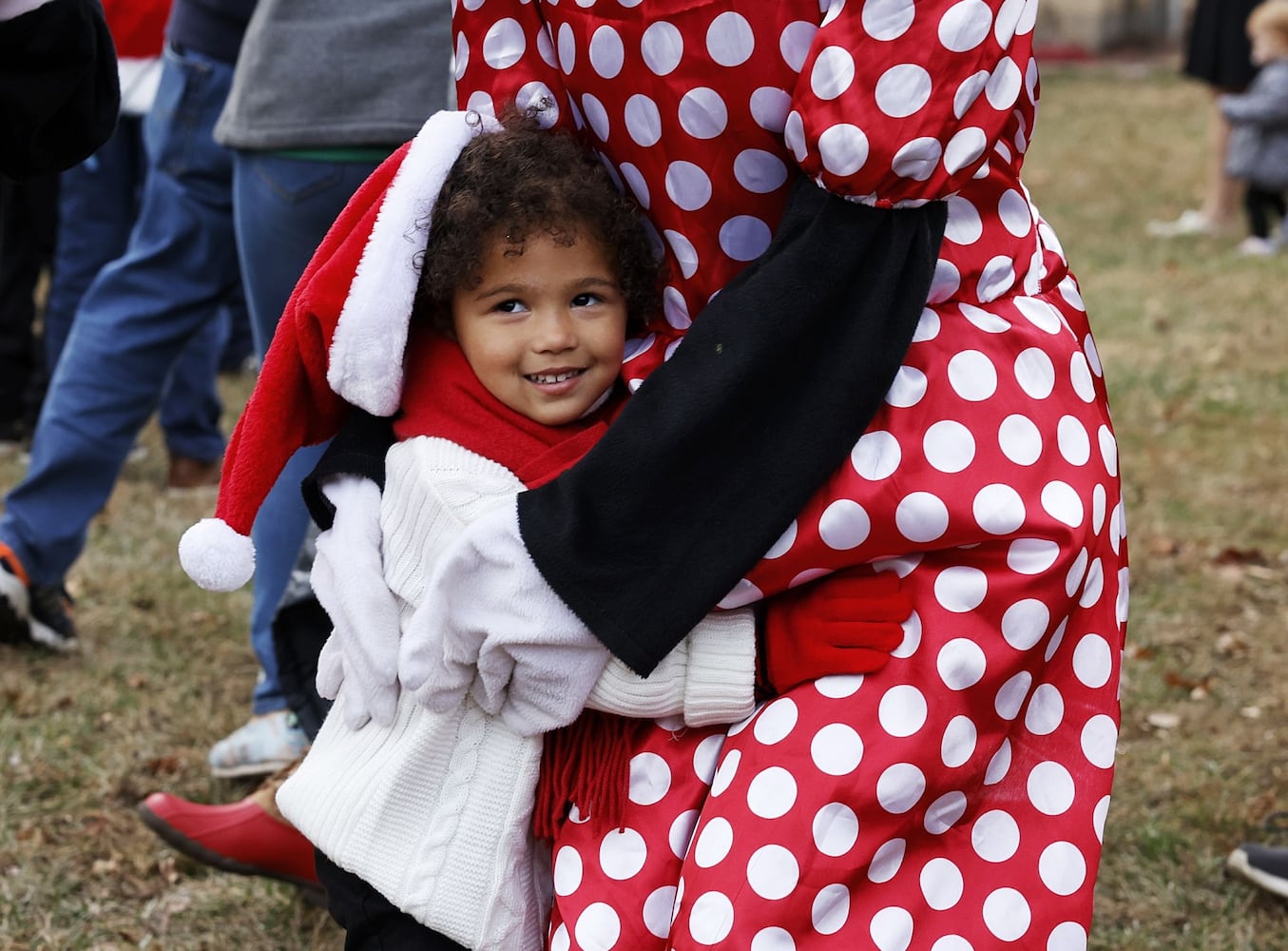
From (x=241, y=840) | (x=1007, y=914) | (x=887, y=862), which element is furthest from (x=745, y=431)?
(x=241, y=840)

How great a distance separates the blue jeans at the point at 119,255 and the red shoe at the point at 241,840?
2281 millimetres

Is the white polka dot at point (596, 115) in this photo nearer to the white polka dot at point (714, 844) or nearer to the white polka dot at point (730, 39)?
the white polka dot at point (730, 39)

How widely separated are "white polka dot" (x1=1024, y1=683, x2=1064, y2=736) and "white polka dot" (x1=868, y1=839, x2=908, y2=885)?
20 cm

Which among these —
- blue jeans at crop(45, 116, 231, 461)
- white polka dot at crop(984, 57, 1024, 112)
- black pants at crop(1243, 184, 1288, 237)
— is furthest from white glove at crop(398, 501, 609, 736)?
black pants at crop(1243, 184, 1288, 237)

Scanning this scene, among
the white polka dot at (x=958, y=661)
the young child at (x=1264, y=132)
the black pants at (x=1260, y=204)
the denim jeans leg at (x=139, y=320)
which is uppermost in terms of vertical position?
the white polka dot at (x=958, y=661)

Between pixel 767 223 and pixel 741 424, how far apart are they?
0.75 feet

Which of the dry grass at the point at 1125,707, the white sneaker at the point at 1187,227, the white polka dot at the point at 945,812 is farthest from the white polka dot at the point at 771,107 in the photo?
the white sneaker at the point at 1187,227

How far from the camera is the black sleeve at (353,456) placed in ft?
5.77

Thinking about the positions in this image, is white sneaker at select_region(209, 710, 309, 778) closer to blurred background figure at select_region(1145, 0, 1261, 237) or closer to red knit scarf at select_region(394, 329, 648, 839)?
red knit scarf at select_region(394, 329, 648, 839)

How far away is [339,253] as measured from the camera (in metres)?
1.69

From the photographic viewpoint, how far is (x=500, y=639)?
1541 millimetres

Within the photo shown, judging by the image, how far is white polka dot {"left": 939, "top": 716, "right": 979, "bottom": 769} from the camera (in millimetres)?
1505

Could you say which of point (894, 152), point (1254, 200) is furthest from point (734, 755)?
point (1254, 200)

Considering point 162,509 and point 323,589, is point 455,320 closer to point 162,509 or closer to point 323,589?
point 323,589
